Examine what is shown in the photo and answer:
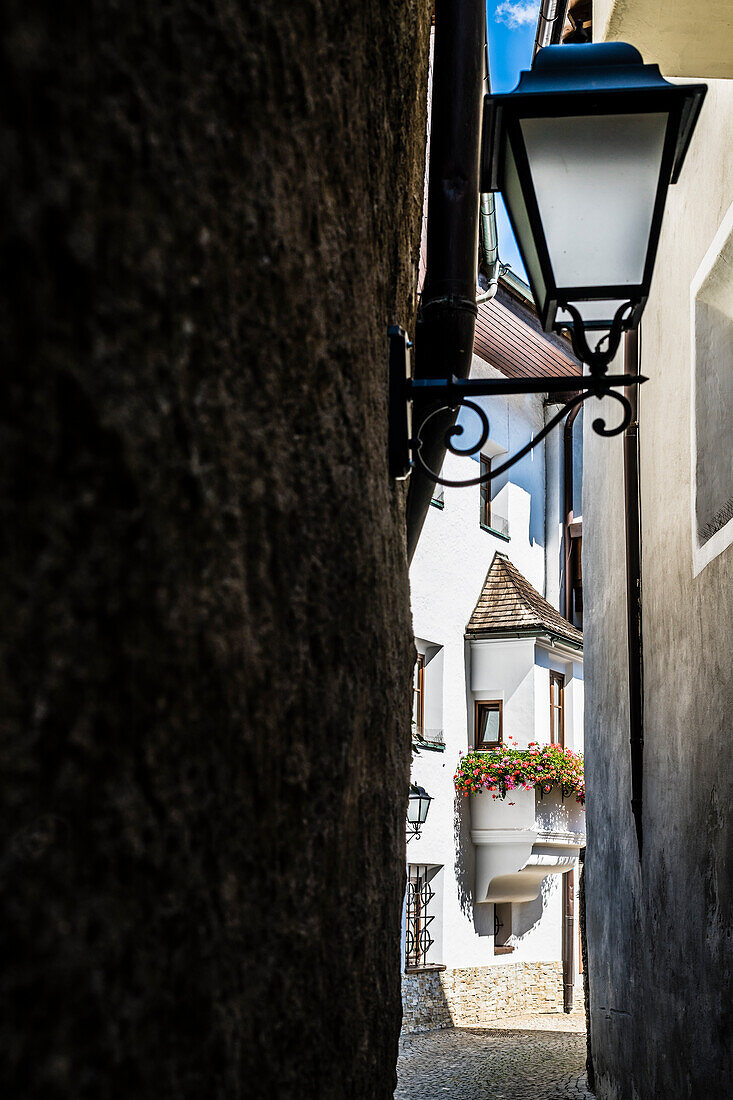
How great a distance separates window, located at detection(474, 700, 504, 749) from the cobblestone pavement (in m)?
3.83

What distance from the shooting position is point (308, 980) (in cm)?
132

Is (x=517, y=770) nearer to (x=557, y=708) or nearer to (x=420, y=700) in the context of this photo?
(x=420, y=700)

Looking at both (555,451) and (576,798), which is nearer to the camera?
(576,798)

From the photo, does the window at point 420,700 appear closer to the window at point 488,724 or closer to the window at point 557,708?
the window at point 488,724

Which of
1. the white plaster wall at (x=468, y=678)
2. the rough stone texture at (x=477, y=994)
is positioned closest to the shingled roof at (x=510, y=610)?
the white plaster wall at (x=468, y=678)

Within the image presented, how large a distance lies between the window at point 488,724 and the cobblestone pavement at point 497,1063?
3.83 meters

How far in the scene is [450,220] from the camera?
10.4 feet

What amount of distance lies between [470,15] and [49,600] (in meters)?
3.17

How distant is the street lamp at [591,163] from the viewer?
2590mm

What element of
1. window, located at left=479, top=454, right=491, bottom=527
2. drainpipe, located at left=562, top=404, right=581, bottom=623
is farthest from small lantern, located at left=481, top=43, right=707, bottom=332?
drainpipe, located at left=562, top=404, right=581, bottom=623

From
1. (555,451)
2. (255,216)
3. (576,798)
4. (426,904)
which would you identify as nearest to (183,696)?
(255,216)

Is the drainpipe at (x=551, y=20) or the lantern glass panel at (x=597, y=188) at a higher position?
the drainpipe at (x=551, y=20)

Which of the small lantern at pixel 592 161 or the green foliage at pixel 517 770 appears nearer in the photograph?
the small lantern at pixel 592 161

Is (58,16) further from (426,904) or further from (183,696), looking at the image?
(426,904)
